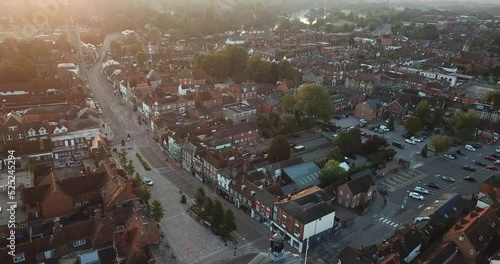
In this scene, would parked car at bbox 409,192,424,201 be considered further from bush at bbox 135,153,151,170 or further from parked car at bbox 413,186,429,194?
bush at bbox 135,153,151,170

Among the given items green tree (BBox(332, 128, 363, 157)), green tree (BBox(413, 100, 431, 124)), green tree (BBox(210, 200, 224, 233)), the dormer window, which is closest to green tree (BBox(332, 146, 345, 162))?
green tree (BBox(332, 128, 363, 157))

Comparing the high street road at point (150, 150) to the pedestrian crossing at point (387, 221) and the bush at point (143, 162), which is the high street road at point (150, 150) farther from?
the pedestrian crossing at point (387, 221)

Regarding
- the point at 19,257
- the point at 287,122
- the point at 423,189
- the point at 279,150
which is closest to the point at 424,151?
the point at 423,189

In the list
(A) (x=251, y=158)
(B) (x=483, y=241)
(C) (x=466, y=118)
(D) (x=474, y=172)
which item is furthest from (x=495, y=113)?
(A) (x=251, y=158)

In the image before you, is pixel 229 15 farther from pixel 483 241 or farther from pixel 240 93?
pixel 483 241

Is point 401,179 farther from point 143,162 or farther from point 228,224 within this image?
point 143,162

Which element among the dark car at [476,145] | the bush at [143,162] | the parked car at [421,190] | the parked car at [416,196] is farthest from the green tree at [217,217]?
the dark car at [476,145]
